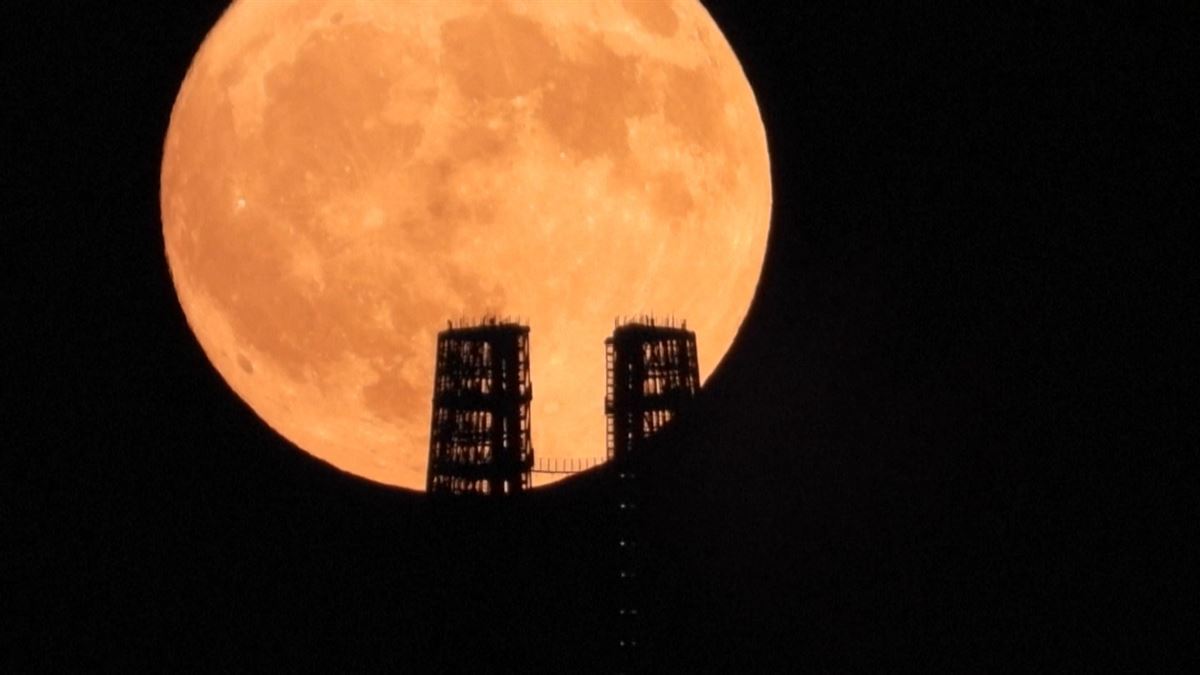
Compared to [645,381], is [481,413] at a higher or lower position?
lower

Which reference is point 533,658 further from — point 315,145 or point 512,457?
point 315,145

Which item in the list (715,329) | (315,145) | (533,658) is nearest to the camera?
(533,658)

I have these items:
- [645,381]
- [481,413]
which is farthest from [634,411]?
[481,413]

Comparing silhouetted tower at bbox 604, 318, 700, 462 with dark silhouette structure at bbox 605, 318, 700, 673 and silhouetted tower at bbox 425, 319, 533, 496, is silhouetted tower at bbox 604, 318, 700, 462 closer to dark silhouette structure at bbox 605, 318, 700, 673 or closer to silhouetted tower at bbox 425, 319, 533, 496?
dark silhouette structure at bbox 605, 318, 700, 673

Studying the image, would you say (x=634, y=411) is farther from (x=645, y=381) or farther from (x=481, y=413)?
(x=481, y=413)

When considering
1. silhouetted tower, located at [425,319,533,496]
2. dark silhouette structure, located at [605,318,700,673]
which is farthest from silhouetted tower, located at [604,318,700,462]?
silhouetted tower, located at [425,319,533,496]

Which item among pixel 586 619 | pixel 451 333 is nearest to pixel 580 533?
pixel 586 619
